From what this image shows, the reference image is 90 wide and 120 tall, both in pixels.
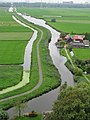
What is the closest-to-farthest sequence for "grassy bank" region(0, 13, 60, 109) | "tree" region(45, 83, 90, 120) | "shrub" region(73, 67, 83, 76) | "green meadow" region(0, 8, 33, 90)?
"tree" region(45, 83, 90, 120) < "grassy bank" region(0, 13, 60, 109) < "green meadow" region(0, 8, 33, 90) < "shrub" region(73, 67, 83, 76)

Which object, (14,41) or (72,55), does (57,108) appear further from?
(14,41)

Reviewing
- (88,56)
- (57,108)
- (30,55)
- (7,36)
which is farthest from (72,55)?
(57,108)

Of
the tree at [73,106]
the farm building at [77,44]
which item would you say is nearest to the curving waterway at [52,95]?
the farm building at [77,44]

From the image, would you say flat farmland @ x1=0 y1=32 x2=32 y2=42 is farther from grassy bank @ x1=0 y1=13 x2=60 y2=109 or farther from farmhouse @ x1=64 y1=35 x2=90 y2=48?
grassy bank @ x1=0 y1=13 x2=60 y2=109

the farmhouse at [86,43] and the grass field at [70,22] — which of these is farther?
the grass field at [70,22]

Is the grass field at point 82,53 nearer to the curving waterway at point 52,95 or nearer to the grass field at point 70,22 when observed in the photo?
the curving waterway at point 52,95

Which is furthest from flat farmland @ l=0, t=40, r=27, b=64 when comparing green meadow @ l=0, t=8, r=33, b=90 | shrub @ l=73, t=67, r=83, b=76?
shrub @ l=73, t=67, r=83, b=76
